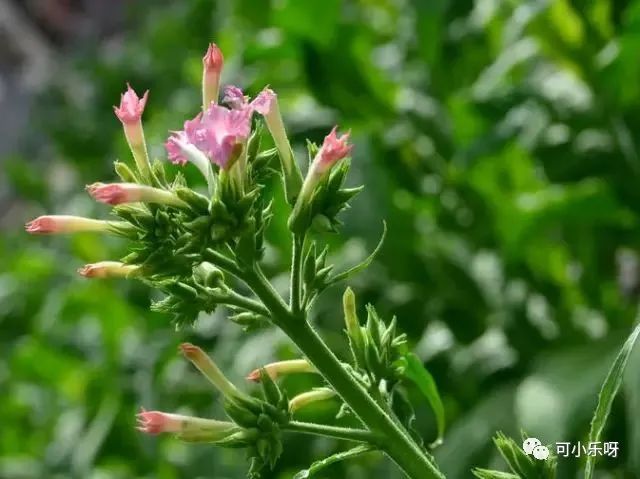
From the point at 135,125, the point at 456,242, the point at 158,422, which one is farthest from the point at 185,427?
the point at 456,242

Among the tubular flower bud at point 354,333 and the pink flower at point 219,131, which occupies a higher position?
the pink flower at point 219,131

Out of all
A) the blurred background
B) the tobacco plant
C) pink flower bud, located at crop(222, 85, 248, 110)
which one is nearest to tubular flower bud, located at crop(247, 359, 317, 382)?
the tobacco plant

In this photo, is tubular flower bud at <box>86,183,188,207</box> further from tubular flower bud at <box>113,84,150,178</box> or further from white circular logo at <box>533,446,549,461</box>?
white circular logo at <box>533,446,549,461</box>

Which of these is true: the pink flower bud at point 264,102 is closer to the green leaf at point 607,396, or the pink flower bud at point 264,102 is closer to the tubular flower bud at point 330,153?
the tubular flower bud at point 330,153

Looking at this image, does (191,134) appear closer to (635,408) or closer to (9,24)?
(635,408)

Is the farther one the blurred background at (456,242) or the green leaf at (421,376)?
the blurred background at (456,242)

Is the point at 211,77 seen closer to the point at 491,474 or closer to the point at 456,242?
the point at 491,474

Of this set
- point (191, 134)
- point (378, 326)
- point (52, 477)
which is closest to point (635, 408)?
point (378, 326)

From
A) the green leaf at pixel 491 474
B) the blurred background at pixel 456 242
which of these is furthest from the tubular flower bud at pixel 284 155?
the blurred background at pixel 456 242

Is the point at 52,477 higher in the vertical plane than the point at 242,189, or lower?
lower
